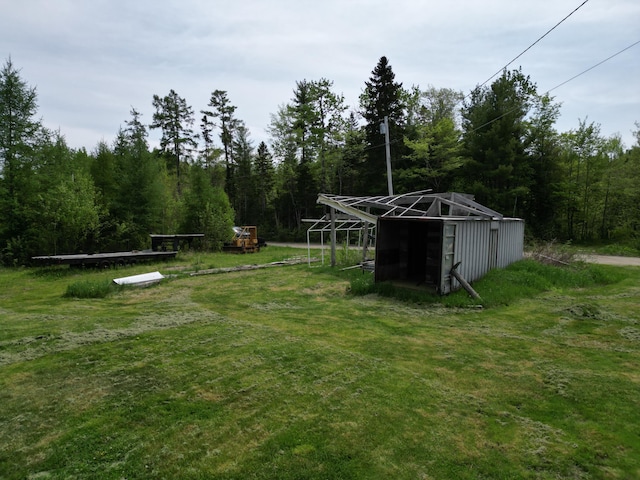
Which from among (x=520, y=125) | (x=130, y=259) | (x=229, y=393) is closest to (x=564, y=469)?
(x=229, y=393)

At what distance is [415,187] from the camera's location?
904 inches

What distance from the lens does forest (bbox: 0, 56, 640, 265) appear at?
13.0 meters

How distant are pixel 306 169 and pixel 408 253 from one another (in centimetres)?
1950

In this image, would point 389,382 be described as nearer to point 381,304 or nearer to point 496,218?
point 381,304

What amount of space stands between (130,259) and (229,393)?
36.4 ft

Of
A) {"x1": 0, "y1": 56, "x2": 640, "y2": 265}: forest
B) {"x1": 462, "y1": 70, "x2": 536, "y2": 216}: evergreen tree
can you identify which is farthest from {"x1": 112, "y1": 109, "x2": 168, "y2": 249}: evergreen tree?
{"x1": 462, "y1": 70, "x2": 536, "y2": 216}: evergreen tree

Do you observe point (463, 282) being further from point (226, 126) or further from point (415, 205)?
point (226, 126)

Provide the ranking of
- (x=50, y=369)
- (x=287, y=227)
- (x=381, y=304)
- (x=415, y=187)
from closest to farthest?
(x=50, y=369) < (x=381, y=304) < (x=415, y=187) < (x=287, y=227)

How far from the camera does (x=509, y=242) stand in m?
9.72

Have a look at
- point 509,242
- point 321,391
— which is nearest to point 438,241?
point 509,242

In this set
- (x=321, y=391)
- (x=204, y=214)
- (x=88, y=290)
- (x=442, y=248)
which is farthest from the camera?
(x=204, y=214)

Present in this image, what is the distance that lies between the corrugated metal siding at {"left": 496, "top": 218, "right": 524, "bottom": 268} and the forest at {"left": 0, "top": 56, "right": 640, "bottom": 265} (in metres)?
10.5

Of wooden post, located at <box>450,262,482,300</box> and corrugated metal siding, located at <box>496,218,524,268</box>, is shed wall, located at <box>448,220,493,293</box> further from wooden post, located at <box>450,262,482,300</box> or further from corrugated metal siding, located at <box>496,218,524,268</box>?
corrugated metal siding, located at <box>496,218,524,268</box>

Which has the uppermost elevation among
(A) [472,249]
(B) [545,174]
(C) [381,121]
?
(C) [381,121]
